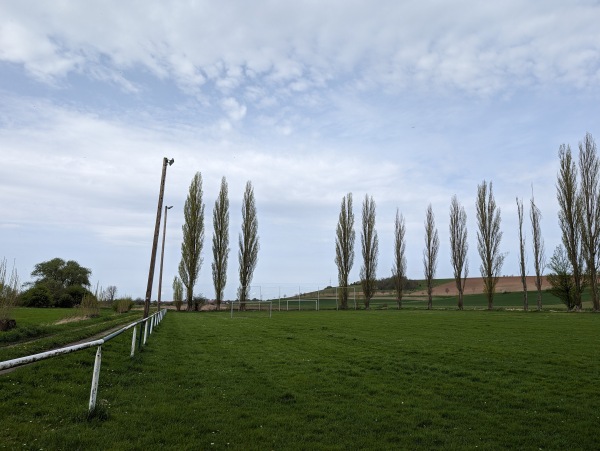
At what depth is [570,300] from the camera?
140 feet

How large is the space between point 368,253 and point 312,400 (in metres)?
46.1

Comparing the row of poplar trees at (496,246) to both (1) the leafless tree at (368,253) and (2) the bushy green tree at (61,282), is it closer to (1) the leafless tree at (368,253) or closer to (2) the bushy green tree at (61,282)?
(1) the leafless tree at (368,253)

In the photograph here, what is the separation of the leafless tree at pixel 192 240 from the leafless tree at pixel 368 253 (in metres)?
19.5

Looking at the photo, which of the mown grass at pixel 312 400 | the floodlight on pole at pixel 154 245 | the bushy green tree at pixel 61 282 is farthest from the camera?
the bushy green tree at pixel 61 282

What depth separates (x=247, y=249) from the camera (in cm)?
5228

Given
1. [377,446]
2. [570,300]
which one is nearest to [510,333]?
[377,446]

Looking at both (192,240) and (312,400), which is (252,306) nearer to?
(192,240)

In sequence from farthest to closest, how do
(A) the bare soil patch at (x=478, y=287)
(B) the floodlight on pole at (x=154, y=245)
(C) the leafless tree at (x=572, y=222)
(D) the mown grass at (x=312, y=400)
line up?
(A) the bare soil patch at (x=478, y=287) < (C) the leafless tree at (x=572, y=222) < (B) the floodlight on pole at (x=154, y=245) < (D) the mown grass at (x=312, y=400)

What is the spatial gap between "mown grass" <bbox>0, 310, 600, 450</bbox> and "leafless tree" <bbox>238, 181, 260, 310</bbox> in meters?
38.9

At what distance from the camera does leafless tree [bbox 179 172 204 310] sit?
165 ft

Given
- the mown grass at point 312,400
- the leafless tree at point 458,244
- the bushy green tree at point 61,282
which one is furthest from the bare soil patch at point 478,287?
the mown grass at point 312,400

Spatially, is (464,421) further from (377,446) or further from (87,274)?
(87,274)

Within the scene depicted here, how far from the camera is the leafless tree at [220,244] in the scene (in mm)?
51000

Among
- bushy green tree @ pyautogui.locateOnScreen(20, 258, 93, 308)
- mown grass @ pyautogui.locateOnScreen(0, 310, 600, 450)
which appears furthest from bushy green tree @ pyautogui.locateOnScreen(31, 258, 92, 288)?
mown grass @ pyautogui.locateOnScreen(0, 310, 600, 450)
